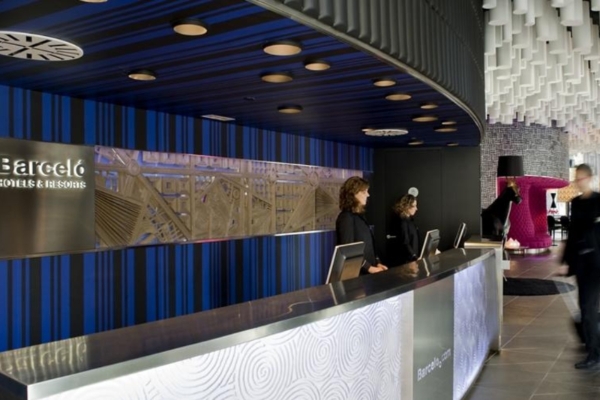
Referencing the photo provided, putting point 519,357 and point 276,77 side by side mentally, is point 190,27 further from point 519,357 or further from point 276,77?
point 519,357

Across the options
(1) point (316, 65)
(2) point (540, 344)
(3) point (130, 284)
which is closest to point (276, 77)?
(1) point (316, 65)

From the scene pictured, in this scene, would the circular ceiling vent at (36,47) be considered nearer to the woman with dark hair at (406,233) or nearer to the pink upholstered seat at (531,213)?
the woman with dark hair at (406,233)

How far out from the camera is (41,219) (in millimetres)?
4434

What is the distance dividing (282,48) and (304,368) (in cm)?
175

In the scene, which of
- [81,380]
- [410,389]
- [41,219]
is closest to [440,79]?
[410,389]

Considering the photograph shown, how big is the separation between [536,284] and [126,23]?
9.93m

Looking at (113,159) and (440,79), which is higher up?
(440,79)

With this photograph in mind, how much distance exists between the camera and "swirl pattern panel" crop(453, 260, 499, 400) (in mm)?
4309

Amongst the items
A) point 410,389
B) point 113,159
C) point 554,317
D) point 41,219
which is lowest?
point 554,317

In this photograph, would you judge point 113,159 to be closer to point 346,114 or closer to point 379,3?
point 346,114

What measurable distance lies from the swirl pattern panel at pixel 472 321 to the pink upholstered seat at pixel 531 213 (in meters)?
11.1

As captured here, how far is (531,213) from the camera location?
17.2 m

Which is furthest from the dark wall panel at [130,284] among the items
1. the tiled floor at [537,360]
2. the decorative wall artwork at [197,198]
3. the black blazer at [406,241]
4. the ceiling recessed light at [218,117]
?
the tiled floor at [537,360]

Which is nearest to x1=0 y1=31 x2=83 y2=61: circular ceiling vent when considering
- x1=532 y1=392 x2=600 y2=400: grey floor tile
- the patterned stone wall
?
x1=532 y1=392 x2=600 y2=400: grey floor tile
